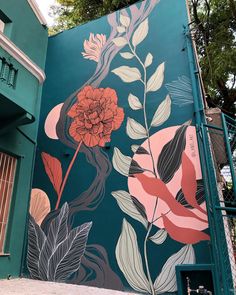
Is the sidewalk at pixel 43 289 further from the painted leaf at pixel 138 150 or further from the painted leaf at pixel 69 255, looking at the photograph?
the painted leaf at pixel 138 150

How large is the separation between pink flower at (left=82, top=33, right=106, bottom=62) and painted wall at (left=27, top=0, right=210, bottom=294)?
30 millimetres

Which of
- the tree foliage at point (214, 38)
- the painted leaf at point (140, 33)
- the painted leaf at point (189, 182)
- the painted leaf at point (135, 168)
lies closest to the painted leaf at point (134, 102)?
the painted leaf at point (135, 168)

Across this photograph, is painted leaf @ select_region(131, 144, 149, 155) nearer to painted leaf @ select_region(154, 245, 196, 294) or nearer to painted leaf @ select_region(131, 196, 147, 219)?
painted leaf @ select_region(131, 196, 147, 219)

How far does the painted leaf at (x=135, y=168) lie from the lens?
5281 millimetres

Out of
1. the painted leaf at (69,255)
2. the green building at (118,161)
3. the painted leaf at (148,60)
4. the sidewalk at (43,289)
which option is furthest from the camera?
the painted leaf at (148,60)

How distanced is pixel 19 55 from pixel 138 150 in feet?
9.19

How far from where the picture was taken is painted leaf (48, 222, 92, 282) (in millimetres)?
5176

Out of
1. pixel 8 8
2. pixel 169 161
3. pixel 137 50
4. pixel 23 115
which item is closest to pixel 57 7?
pixel 8 8

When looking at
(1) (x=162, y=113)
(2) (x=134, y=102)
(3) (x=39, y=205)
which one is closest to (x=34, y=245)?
(3) (x=39, y=205)

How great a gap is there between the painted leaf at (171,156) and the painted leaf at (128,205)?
71 cm

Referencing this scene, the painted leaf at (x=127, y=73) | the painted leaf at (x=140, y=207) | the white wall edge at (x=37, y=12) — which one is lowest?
the painted leaf at (x=140, y=207)

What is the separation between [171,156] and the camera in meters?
5.16

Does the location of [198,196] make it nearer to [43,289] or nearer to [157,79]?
[157,79]

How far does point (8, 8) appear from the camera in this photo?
621 cm
